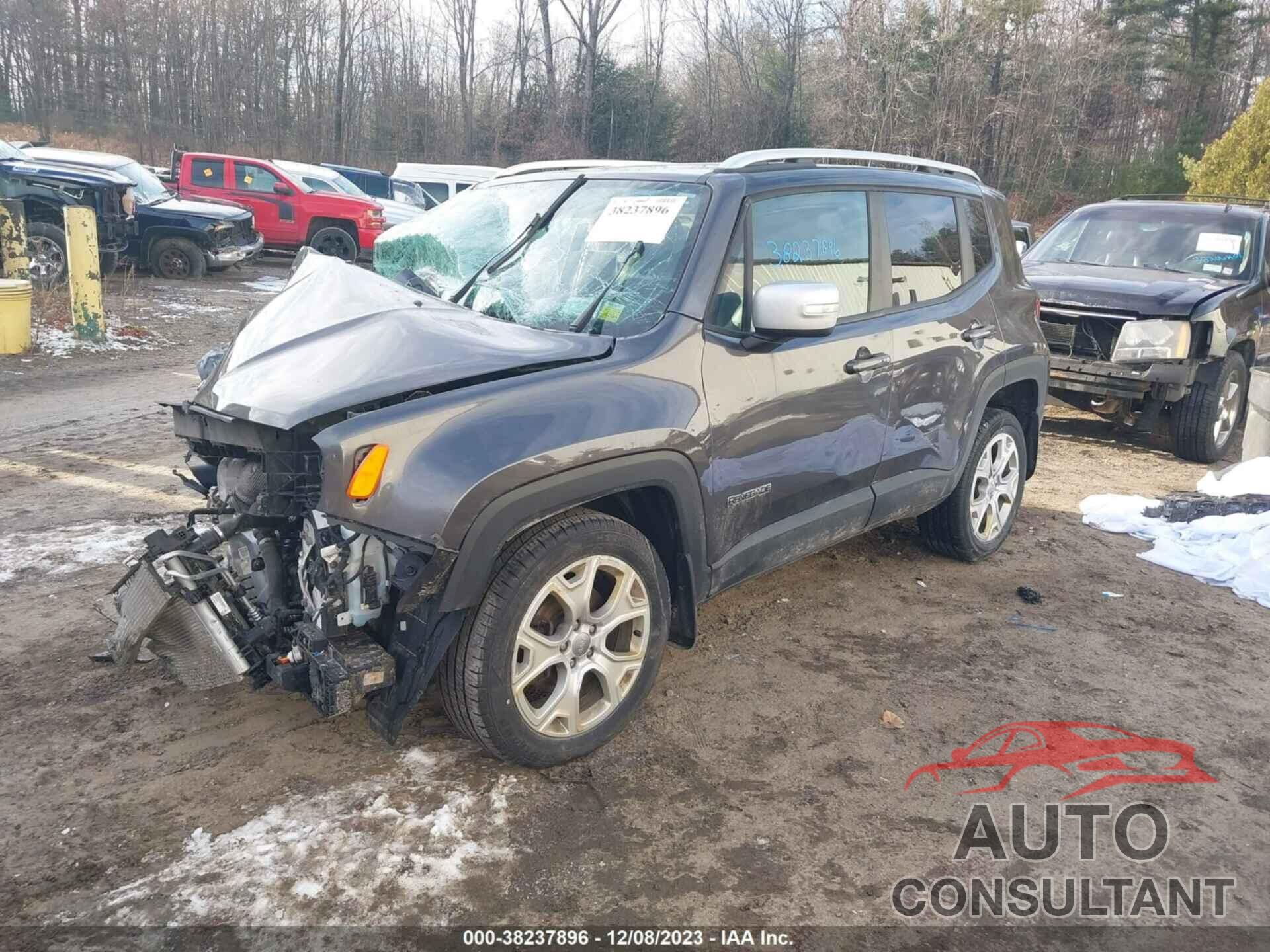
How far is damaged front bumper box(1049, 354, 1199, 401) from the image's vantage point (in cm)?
731

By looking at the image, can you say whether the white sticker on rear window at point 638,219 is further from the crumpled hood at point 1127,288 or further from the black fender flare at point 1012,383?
the crumpled hood at point 1127,288

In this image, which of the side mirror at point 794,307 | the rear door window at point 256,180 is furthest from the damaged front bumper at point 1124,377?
the rear door window at point 256,180

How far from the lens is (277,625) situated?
9.68ft

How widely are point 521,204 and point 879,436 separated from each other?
183cm

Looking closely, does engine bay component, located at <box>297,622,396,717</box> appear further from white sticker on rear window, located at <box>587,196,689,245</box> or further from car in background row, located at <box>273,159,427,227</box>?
car in background row, located at <box>273,159,427,227</box>

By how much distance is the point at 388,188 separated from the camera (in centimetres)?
2303

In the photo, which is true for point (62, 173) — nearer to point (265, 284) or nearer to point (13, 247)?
point (13, 247)

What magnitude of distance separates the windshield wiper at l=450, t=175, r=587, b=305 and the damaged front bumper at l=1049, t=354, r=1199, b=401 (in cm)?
470

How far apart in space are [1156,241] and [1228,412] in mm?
1673

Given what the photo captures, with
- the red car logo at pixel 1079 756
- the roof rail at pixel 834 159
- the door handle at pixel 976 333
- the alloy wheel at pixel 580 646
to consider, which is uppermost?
the roof rail at pixel 834 159

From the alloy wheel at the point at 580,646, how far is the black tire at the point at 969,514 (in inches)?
93.8

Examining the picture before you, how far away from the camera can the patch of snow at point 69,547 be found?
14.7 feet

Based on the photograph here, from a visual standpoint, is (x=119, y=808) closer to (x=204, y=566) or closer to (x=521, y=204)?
(x=204, y=566)

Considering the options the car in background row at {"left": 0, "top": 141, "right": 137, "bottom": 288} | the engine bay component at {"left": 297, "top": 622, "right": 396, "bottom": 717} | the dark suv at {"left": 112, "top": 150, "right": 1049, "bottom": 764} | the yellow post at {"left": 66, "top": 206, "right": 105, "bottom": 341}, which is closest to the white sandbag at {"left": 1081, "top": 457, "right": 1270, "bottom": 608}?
the dark suv at {"left": 112, "top": 150, "right": 1049, "bottom": 764}
